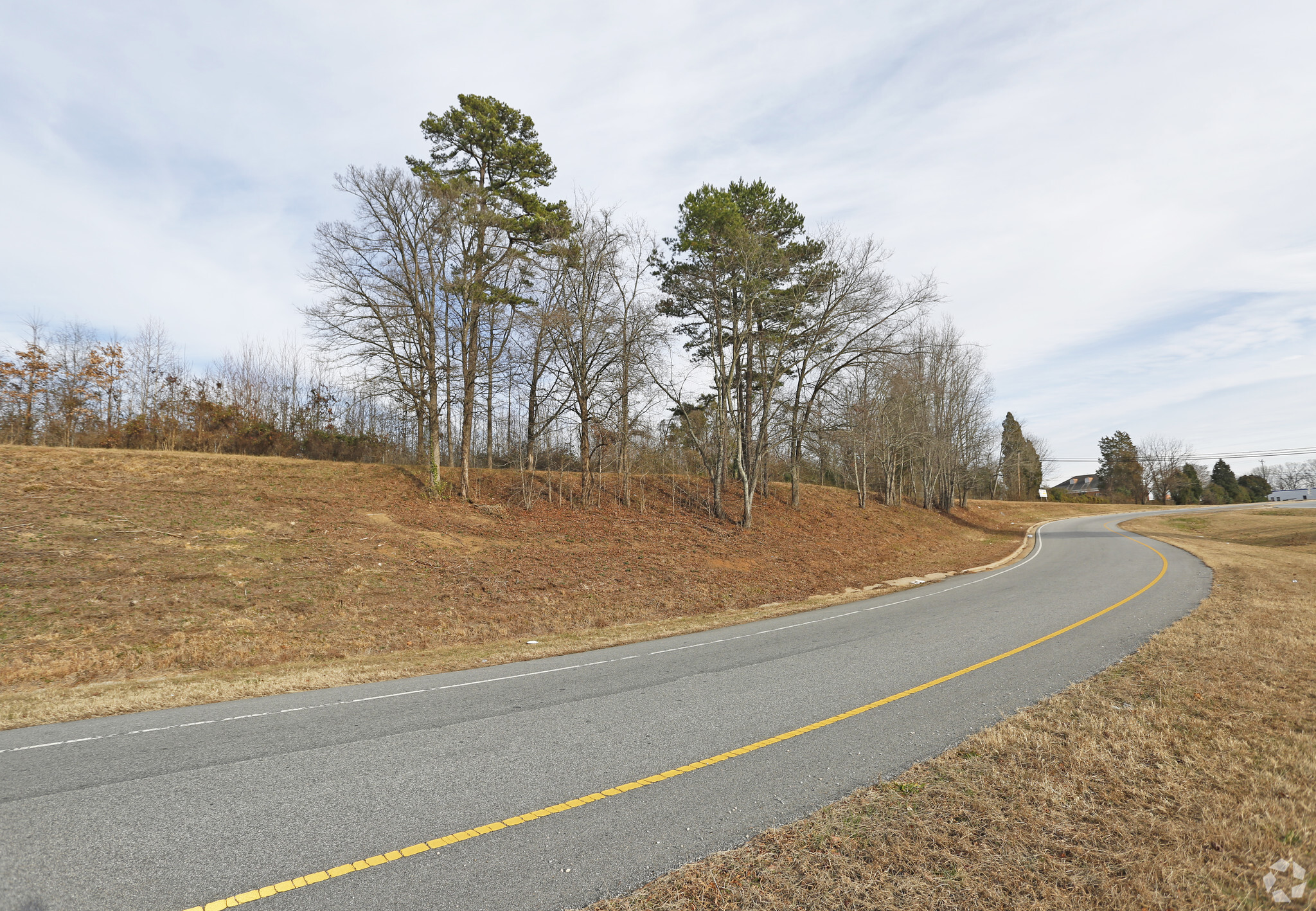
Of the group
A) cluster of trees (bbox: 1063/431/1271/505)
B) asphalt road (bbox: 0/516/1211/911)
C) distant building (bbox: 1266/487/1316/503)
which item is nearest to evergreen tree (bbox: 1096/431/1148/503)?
cluster of trees (bbox: 1063/431/1271/505)

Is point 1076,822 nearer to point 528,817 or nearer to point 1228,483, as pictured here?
point 528,817

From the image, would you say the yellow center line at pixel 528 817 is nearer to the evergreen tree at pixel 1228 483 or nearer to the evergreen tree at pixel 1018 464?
the evergreen tree at pixel 1018 464

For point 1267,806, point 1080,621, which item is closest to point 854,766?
point 1267,806

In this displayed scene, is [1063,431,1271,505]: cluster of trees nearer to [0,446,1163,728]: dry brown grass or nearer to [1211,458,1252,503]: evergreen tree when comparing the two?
[1211,458,1252,503]: evergreen tree

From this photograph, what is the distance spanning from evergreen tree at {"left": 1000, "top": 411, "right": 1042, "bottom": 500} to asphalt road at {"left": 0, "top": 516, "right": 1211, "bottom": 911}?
6472 cm

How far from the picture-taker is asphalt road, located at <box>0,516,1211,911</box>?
3611 millimetres

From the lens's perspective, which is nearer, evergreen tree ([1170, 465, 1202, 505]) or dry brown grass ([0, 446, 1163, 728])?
dry brown grass ([0, 446, 1163, 728])

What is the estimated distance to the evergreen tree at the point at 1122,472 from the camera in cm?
7850

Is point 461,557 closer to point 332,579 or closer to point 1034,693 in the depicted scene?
point 332,579

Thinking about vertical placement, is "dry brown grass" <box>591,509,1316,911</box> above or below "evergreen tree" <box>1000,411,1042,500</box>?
below

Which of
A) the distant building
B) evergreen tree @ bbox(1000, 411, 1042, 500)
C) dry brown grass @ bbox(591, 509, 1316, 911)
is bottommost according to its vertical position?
dry brown grass @ bbox(591, 509, 1316, 911)

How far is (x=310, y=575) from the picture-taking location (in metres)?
13.4

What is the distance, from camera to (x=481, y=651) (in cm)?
1061

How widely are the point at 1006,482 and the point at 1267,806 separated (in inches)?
3059
